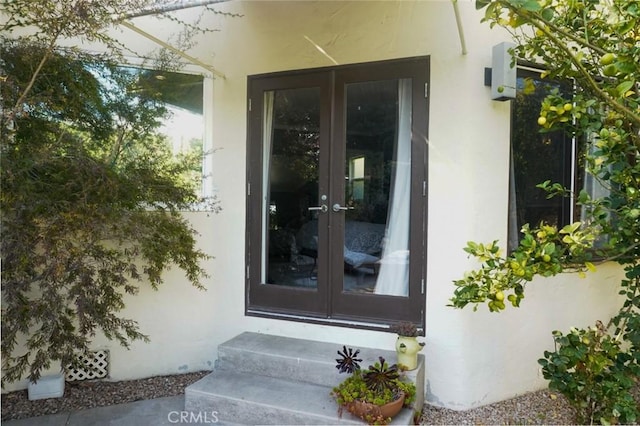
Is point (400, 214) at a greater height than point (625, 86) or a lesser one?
lesser

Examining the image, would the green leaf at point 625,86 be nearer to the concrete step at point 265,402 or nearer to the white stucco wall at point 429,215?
the white stucco wall at point 429,215

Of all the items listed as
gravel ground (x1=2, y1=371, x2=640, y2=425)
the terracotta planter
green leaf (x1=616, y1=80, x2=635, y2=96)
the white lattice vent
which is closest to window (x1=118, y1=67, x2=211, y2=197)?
the white lattice vent

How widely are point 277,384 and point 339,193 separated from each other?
1588mm

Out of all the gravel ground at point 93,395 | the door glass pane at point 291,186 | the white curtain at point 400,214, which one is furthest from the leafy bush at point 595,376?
the gravel ground at point 93,395

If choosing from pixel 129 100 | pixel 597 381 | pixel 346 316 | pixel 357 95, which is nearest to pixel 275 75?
pixel 357 95

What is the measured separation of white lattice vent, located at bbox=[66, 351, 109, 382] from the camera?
3525 millimetres

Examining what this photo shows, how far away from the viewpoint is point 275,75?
12.2ft

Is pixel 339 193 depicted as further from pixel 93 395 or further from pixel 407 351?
pixel 93 395

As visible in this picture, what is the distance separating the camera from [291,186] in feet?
12.2

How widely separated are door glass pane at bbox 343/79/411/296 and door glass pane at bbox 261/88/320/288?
32 centimetres

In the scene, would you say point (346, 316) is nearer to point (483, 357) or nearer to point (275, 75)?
point (483, 357)

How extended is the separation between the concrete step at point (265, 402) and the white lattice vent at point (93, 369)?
1092 millimetres

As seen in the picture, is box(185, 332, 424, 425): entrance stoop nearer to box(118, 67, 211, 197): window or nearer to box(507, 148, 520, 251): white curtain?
box(507, 148, 520, 251): white curtain

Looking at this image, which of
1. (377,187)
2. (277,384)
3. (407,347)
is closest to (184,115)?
(377,187)
